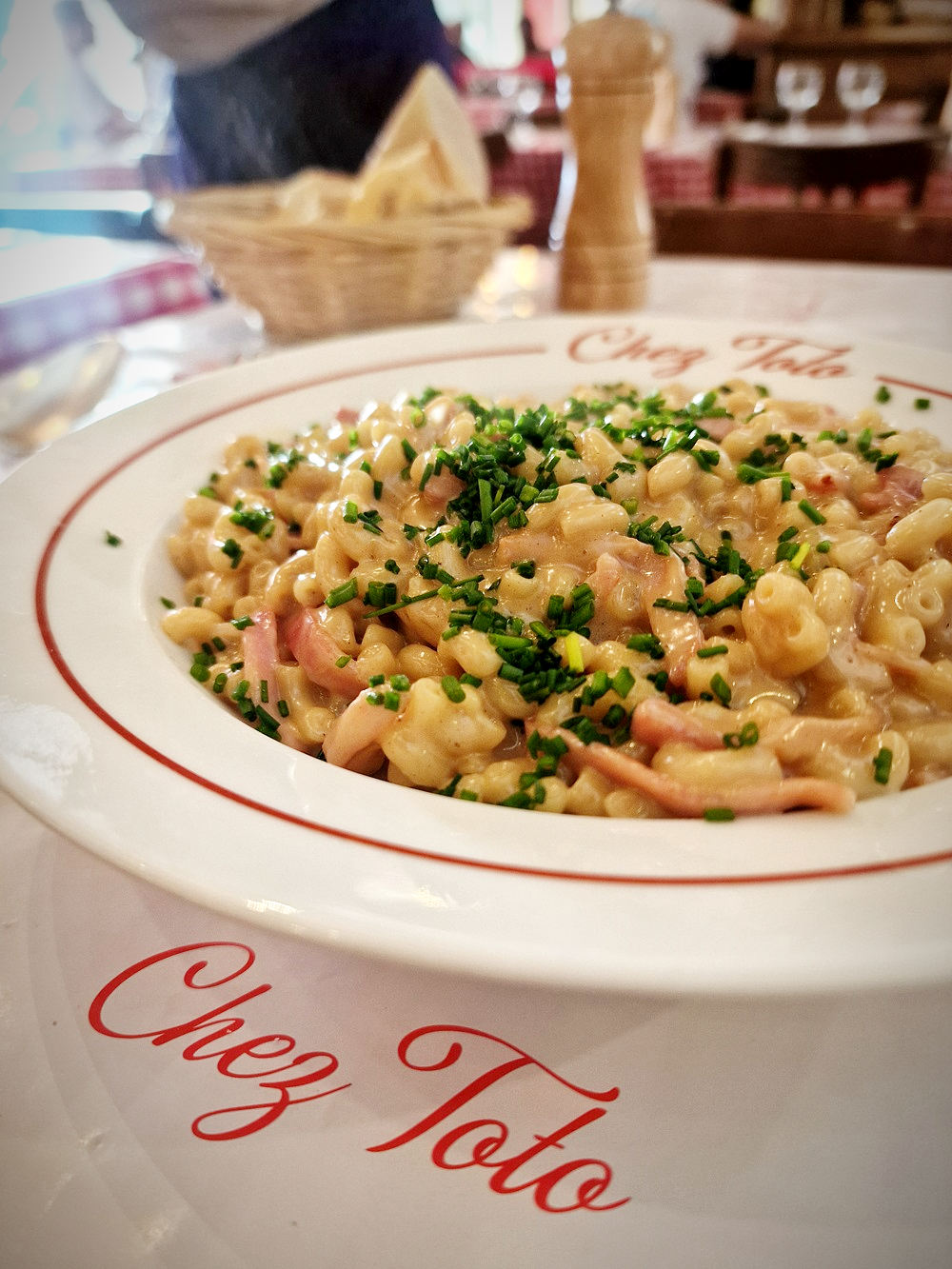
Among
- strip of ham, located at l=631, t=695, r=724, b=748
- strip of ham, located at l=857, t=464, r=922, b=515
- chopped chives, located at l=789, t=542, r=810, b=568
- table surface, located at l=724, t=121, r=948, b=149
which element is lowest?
strip of ham, located at l=631, t=695, r=724, b=748

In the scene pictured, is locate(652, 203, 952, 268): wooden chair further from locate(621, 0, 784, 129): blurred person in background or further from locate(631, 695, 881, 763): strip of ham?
locate(621, 0, 784, 129): blurred person in background

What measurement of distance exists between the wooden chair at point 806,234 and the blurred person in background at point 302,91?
4.27 ft

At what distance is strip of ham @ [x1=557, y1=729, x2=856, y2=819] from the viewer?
993 mm

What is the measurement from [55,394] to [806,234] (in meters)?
3.00

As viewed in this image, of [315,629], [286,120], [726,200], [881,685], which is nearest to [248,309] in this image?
[286,120]

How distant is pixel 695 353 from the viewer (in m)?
2.39

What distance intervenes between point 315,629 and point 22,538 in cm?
Result: 52

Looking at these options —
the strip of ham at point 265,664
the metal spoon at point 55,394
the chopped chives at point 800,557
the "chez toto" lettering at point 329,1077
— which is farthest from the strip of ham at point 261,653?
the metal spoon at point 55,394

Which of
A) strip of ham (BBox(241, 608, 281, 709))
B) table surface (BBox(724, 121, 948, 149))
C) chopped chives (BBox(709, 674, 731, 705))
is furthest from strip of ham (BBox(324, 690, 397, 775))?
table surface (BBox(724, 121, 948, 149))

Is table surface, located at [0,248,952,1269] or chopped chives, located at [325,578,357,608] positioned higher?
chopped chives, located at [325,578,357,608]

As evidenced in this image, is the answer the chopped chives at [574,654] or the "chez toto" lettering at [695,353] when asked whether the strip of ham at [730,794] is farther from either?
the "chez toto" lettering at [695,353]

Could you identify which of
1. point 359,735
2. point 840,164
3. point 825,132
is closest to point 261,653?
point 359,735

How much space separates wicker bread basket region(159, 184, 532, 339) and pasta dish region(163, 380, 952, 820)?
0.93 metres

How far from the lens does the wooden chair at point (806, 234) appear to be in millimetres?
3701
